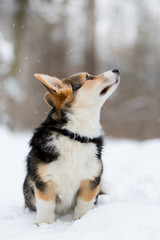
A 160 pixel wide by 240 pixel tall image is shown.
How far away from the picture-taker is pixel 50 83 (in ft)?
10.5

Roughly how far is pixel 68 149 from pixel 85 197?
0.57 meters

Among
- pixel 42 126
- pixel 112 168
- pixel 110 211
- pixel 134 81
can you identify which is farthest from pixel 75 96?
pixel 134 81

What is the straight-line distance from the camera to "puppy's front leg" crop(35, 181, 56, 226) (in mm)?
3217

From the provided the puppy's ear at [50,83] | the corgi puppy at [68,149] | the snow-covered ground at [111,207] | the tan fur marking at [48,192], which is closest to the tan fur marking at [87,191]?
the corgi puppy at [68,149]

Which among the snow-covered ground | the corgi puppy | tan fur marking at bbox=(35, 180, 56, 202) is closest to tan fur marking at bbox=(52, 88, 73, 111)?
the corgi puppy

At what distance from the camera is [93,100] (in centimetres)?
341

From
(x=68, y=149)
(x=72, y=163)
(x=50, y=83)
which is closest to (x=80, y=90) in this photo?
(x=50, y=83)

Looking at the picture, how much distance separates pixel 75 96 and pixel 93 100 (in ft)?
0.65

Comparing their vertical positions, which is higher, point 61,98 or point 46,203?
point 61,98

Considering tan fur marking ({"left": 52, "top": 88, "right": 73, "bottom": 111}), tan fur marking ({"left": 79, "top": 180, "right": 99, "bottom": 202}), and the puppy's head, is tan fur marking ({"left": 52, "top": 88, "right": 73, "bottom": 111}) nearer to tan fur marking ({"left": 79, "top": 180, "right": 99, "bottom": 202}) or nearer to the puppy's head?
the puppy's head

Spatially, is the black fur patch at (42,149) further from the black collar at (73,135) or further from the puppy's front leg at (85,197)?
the puppy's front leg at (85,197)

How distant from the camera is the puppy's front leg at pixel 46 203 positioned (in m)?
3.22

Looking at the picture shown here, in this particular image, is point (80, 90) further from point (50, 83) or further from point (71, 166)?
point (71, 166)

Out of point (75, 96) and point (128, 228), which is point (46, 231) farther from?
point (75, 96)
